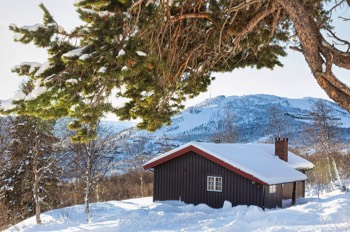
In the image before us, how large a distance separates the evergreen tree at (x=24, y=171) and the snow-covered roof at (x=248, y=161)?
7.77 meters

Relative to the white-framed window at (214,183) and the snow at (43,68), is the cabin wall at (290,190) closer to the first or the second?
the white-framed window at (214,183)

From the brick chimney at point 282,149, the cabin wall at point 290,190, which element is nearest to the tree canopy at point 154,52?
the cabin wall at point 290,190

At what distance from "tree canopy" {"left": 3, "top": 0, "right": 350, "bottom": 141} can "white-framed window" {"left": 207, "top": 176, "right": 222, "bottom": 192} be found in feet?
44.3

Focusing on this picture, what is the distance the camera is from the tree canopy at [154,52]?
586cm

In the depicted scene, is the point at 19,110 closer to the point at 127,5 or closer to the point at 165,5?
the point at 127,5

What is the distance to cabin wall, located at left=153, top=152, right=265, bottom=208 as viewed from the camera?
2147 centimetres

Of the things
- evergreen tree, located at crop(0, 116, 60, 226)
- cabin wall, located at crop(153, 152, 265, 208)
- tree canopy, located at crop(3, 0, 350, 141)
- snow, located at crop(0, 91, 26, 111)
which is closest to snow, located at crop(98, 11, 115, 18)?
tree canopy, located at crop(3, 0, 350, 141)

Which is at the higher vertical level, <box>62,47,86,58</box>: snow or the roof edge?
<box>62,47,86,58</box>: snow

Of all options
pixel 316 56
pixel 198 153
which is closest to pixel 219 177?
pixel 198 153

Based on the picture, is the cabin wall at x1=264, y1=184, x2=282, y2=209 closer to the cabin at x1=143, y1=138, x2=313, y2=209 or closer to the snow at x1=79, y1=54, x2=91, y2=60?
the cabin at x1=143, y1=138, x2=313, y2=209

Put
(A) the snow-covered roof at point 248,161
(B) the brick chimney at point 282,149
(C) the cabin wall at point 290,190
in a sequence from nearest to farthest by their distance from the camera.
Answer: (A) the snow-covered roof at point 248,161, (C) the cabin wall at point 290,190, (B) the brick chimney at point 282,149

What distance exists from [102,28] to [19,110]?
6.04 feet

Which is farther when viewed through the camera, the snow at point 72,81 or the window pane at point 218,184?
the window pane at point 218,184

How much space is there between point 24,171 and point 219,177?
14.2 meters
